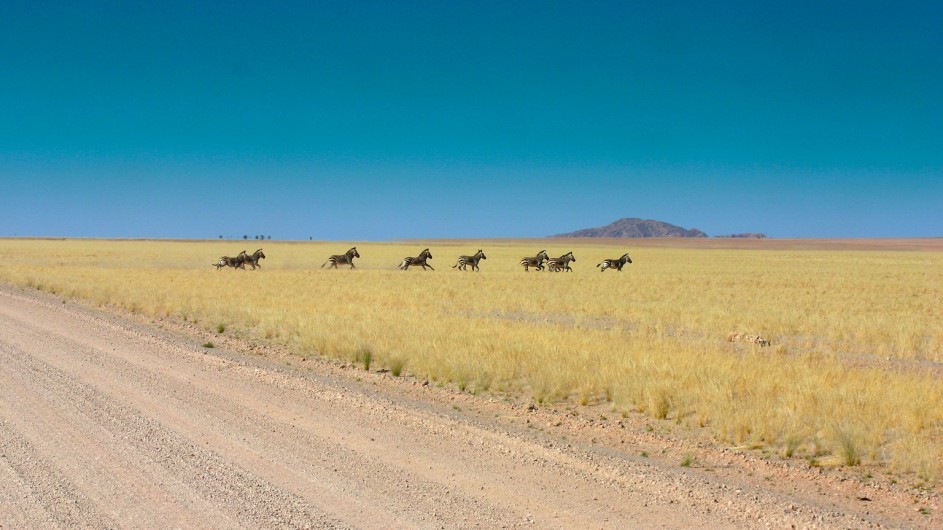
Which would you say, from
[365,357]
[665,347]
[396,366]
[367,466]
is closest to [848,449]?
[367,466]

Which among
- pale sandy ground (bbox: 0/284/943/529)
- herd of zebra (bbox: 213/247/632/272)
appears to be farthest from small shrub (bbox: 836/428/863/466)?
herd of zebra (bbox: 213/247/632/272)

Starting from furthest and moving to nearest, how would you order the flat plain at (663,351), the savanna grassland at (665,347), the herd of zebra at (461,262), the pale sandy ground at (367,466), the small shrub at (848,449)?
the herd of zebra at (461,262)
the savanna grassland at (665,347)
the flat plain at (663,351)
the small shrub at (848,449)
the pale sandy ground at (367,466)

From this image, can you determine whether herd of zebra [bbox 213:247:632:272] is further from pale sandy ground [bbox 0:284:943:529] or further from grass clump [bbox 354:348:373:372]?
pale sandy ground [bbox 0:284:943:529]

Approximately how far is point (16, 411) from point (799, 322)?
58.5 ft

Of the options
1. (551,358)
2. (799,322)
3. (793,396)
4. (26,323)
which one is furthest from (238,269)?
(793,396)

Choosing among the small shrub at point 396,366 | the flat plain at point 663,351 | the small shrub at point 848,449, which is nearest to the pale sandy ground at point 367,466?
the small shrub at point 848,449

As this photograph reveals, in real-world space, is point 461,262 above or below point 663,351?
above

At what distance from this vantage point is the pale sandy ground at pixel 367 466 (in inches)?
215

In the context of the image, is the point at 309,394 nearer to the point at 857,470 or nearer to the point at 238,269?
the point at 857,470

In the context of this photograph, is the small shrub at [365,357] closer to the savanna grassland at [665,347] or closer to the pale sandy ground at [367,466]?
the savanna grassland at [665,347]

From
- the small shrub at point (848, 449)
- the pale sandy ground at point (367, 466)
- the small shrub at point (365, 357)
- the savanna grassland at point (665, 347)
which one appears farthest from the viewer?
the small shrub at point (365, 357)

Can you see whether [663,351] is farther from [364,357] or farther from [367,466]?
[367,466]

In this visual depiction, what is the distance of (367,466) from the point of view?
660cm

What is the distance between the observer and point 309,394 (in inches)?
386
